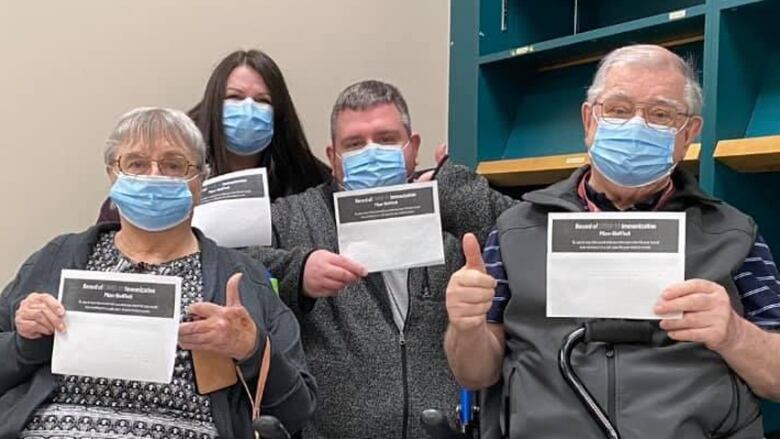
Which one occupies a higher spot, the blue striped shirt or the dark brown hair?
the dark brown hair

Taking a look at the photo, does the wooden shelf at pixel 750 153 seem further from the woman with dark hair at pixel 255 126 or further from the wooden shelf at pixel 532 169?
the woman with dark hair at pixel 255 126

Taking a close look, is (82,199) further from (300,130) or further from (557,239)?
(557,239)

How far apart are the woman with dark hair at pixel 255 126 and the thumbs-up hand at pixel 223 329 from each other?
712 mm

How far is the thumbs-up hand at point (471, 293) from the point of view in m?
1.43

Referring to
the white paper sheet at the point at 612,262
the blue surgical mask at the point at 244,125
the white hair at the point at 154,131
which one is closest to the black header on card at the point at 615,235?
the white paper sheet at the point at 612,262

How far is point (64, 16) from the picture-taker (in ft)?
8.07

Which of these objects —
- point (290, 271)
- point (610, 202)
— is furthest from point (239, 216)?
point (610, 202)

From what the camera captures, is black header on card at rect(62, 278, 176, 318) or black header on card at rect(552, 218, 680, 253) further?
black header on card at rect(62, 278, 176, 318)

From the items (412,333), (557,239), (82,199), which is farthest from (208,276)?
(82,199)

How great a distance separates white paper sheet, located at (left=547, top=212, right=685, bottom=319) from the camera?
1.35 meters

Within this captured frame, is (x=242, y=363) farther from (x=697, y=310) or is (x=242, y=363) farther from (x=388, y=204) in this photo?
(x=697, y=310)

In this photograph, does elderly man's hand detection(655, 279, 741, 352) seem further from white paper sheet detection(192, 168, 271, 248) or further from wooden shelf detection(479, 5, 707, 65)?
wooden shelf detection(479, 5, 707, 65)

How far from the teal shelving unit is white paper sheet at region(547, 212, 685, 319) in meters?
0.82

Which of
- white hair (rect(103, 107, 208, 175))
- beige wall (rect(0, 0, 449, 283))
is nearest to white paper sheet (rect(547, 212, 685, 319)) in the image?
white hair (rect(103, 107, 208, 175))
